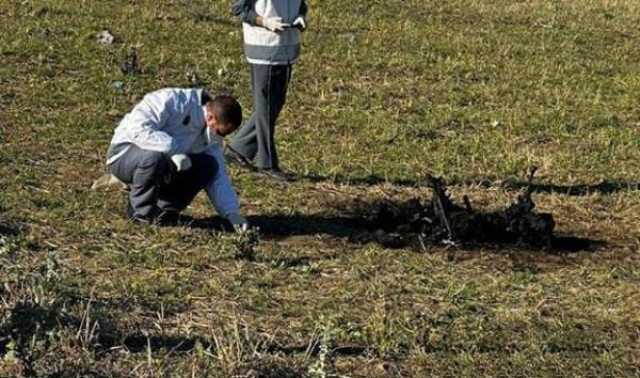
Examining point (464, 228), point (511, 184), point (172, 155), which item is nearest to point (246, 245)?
point (172, 155)

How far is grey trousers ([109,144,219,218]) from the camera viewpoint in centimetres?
727

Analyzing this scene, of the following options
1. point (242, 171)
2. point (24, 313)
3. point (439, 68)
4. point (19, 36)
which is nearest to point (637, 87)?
point (439, 68)

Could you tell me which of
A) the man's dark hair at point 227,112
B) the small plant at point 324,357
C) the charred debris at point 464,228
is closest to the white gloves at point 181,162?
the man's dark hair at point 227,112

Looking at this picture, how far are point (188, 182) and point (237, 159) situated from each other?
1868mm

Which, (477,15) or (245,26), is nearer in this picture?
(245,26)

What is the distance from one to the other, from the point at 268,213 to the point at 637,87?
6.62 m

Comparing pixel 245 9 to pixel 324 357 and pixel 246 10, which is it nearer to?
pixel 246 10

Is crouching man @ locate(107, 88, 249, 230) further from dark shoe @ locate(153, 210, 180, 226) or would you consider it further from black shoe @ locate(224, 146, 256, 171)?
black shoe @ locate(224, 146, 256, 171)

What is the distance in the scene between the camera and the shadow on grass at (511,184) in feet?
29.9

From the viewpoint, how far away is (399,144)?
34.0 ft

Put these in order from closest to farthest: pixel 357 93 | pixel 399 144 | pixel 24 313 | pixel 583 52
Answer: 1. pixel 24 313
2. pixel 399 144
3. pixel 357 93
4. pixel 583 52

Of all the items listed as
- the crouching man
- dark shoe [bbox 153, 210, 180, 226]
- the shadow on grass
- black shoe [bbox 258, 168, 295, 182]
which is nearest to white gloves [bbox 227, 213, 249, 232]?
the crouching man

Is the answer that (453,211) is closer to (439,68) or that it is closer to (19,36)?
(439,68)

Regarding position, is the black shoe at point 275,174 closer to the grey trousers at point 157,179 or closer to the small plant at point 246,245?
the grey trousers at point 157,179
